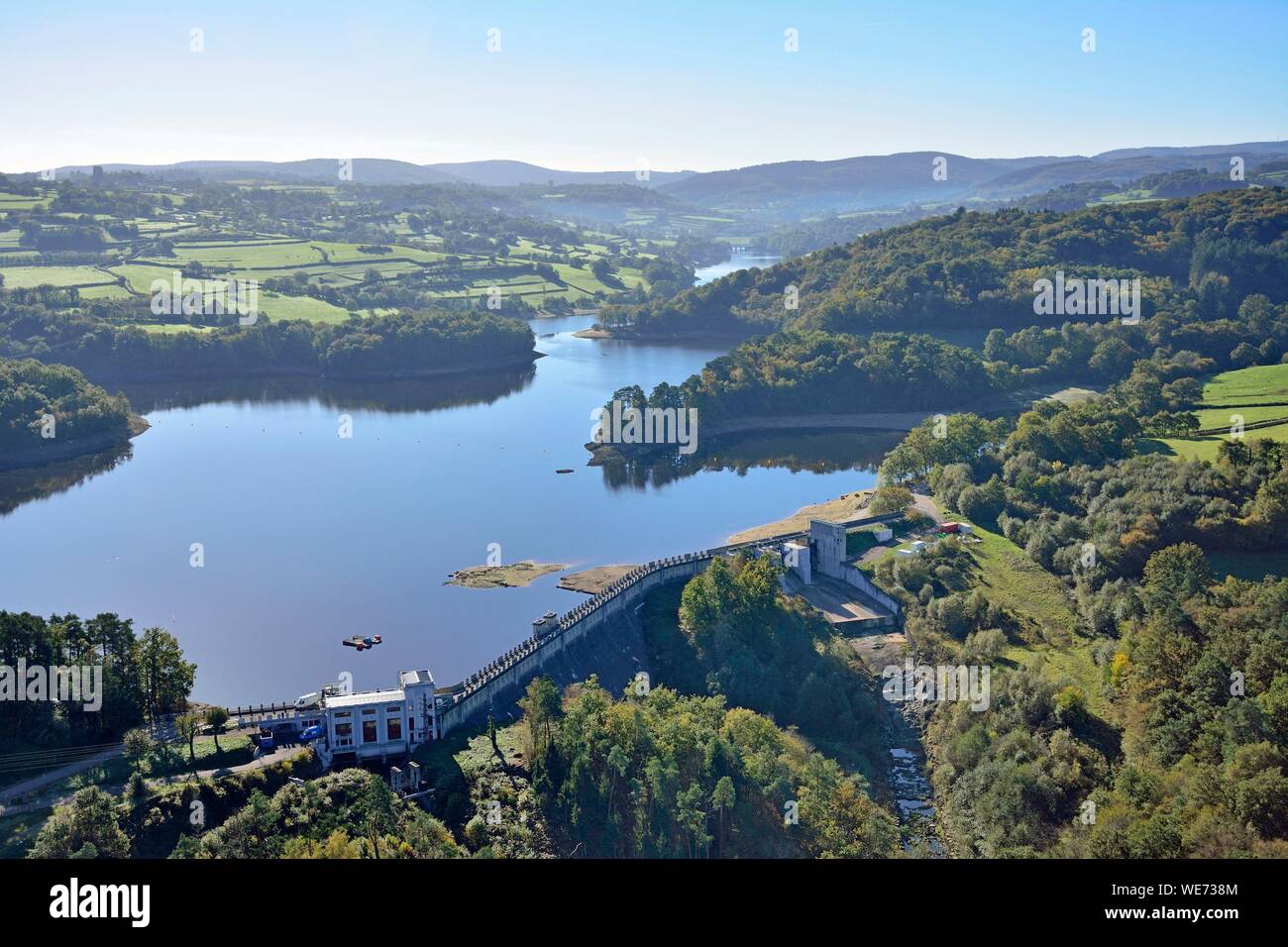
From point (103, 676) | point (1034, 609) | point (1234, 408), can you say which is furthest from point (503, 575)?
point (1234, 408)

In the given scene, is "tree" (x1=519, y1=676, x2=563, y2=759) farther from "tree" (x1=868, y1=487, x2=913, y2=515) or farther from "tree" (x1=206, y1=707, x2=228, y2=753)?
"tree" (x1=868, y1=487, x2=913, y2=515)

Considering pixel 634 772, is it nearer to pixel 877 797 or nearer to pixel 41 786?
pixel 877 797

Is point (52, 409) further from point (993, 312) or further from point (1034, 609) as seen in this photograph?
point (993, 312)

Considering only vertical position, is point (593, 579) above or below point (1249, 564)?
below

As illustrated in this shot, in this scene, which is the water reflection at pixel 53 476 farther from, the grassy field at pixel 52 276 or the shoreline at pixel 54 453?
the grassy field at pixel 52 276

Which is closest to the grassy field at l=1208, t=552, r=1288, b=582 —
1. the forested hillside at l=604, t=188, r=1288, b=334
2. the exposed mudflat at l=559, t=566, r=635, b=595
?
the exposed mudflat at l=559, t=566, r=635, b=595

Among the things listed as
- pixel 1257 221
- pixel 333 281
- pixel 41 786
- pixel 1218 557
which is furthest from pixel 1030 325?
pixel 41 786

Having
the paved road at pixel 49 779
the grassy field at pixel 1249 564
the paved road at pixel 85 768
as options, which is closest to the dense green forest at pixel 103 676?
the paved road at pixel 49 779
